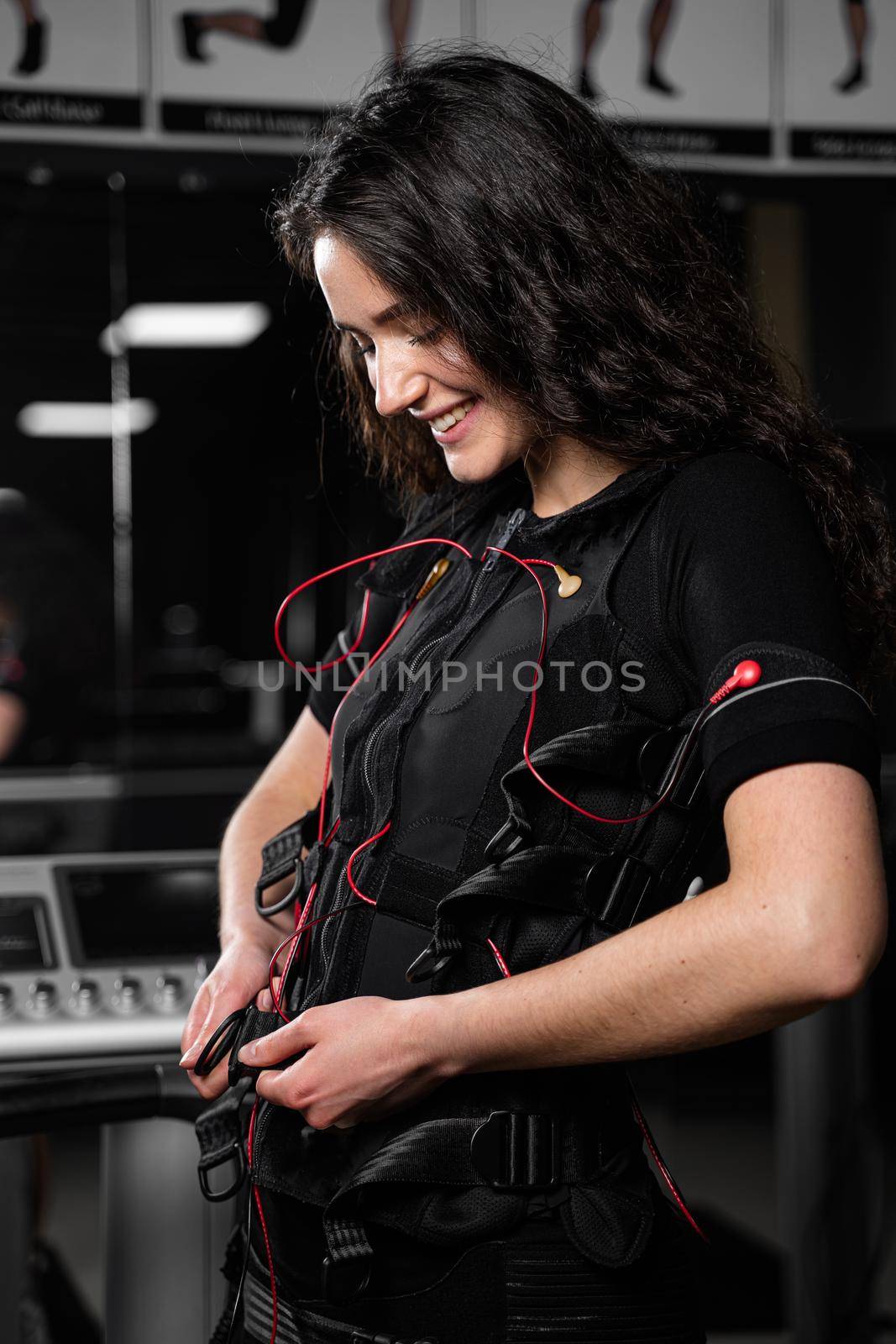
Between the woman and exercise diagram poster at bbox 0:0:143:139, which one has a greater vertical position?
exercise diagram poster at bbox 0:0:143:139

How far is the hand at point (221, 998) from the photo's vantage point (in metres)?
1.02

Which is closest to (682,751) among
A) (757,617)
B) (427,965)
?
(757,617)

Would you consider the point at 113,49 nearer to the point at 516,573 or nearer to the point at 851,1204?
the point at 516,573

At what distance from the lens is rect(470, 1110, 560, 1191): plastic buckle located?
35.2 inches

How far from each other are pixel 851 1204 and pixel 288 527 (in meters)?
1.53

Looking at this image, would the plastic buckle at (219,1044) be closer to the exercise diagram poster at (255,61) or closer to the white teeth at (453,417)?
the white teeth at (453,417)

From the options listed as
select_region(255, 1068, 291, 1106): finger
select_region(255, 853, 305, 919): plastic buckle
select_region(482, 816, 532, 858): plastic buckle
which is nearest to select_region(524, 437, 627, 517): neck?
select_region(482, 816, 532, 858): plastic buckle

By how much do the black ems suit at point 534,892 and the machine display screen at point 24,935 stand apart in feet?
2.18

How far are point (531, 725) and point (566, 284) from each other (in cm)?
32

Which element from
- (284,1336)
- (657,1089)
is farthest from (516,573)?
(657,1089)

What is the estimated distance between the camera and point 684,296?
0.97 metres

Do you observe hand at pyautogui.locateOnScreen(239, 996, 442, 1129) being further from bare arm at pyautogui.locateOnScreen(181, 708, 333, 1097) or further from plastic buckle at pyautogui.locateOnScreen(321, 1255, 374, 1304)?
bare arm at pyautogui.locateOnScreen(181, 708, 333, 1097)

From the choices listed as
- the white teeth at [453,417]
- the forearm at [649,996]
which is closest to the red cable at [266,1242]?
the forearm at [649,996]

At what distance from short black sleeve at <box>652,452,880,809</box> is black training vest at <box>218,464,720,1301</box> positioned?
1.9 inches
